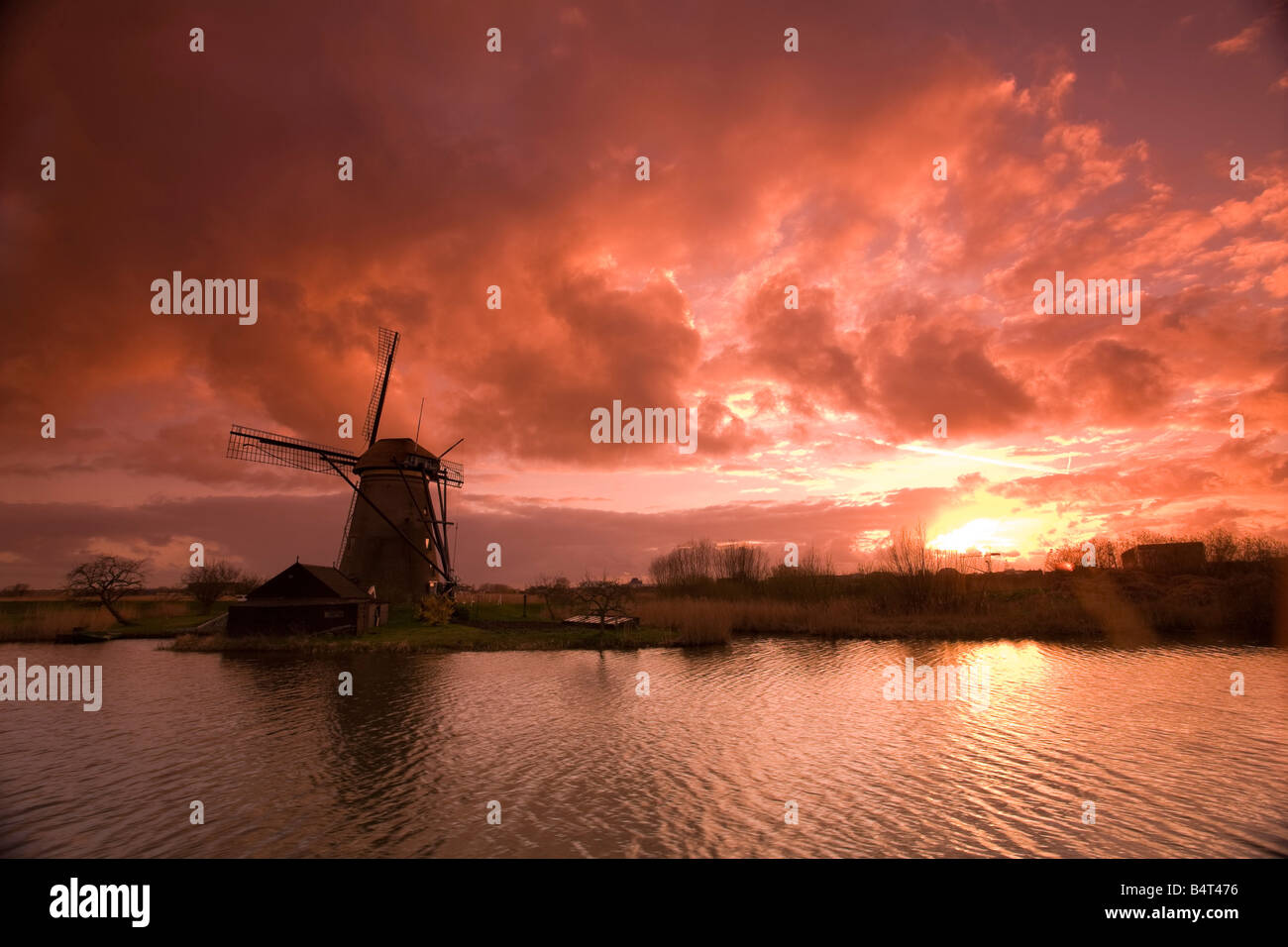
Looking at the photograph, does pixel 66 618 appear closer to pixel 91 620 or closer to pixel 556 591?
pixel 91 620

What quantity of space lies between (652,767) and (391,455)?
3801 cm

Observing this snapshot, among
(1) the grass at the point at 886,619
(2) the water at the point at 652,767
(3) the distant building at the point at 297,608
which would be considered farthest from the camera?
(3) the distant building at the point at 297,608

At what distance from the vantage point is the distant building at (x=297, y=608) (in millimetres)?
35344

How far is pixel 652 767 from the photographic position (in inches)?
546

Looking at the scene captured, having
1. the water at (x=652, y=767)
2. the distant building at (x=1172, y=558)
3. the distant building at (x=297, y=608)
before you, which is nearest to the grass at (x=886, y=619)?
the distant building at (x=297, y=608)

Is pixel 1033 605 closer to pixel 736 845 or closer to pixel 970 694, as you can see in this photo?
pixel 970 694

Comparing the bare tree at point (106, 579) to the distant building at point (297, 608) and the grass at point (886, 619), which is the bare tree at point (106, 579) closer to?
the grass at point (886, 619)

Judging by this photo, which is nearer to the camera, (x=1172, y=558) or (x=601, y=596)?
(x=601, y=596)

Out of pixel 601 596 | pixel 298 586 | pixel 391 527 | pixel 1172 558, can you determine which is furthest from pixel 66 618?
pixel 1172 558

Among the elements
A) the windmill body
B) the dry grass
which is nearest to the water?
the windmill body

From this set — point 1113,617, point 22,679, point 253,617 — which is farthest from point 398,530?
point 1113,617

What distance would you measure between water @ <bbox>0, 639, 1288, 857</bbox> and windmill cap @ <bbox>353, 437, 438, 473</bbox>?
22.0m

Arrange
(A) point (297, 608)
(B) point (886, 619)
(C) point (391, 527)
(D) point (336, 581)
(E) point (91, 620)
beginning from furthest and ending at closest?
(C) point (391, 527), (E) point (91, 620), (B) point (886, 619), (D) point (336, 581), (A) point (297, 608)

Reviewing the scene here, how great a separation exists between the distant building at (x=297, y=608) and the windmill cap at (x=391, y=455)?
10745 mm
